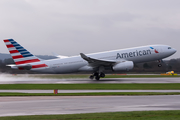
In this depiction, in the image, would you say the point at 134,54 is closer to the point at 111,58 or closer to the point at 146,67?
the point at 111,58

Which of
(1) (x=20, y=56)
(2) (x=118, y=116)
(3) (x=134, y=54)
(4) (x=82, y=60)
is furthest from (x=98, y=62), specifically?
(2) (x=118, y=116)

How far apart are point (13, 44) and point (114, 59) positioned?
18.3 meters

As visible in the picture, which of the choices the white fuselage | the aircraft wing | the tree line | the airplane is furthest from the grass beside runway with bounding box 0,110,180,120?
the tree line

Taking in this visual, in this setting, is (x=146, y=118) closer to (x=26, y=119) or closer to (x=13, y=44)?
(x=26, y=119)

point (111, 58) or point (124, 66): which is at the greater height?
point (111, 58)

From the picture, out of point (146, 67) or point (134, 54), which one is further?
point (146, 67)

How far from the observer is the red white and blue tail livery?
4325cm

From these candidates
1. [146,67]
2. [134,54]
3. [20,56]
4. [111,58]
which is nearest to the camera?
[20,56]

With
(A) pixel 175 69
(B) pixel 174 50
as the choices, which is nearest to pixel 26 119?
(B) pixel 174 50

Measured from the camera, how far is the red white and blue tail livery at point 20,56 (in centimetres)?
4325

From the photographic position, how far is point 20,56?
142ft

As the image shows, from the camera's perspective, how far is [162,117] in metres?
11.6

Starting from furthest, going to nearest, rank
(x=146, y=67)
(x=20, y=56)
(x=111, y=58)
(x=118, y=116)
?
1. (x=146, y=67)
2. (x=111, y=58)
3. (x=20, y=56)
4. (x=118, y=116)

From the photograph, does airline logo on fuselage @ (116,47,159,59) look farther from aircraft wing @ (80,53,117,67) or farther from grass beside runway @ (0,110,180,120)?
grass beside runway @ (0,110,180,120)
